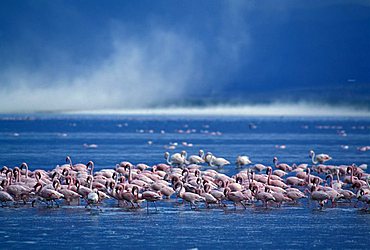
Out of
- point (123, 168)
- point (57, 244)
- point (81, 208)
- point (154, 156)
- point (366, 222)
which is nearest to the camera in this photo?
point (57, 244)

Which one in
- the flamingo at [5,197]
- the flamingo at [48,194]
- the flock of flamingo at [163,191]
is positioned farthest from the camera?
the flock of flamingo at [163,191]

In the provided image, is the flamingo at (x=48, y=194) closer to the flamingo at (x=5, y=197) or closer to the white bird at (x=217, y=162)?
the flamingo at (x=5, y=197)

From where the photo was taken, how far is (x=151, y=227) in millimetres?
18875

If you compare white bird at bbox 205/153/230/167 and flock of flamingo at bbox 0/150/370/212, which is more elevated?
white bird at bbox 205/153/230/167

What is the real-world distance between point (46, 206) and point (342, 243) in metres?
7.76

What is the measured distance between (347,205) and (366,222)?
2754 mm

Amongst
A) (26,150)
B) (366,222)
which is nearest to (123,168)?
(366,222)

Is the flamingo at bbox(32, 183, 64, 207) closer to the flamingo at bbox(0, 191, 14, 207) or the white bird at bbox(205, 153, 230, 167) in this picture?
the flamingo at bbox(0, 191, 14, 207)

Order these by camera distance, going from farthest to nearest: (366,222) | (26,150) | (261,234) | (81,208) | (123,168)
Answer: (26,150) < (123,168) < (81,208) < (366,222) < (261,234)

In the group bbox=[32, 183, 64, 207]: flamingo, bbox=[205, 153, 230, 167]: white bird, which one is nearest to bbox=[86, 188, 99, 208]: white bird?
bbox=[32, 183, 64, 207]: flamingo

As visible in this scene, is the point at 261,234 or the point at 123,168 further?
the point at 123,168

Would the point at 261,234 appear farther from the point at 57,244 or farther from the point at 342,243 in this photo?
the point at 57,244

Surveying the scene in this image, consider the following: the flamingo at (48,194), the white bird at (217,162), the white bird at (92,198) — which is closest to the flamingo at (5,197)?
the flamingo at (48,194)

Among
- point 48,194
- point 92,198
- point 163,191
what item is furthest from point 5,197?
point 163,191
